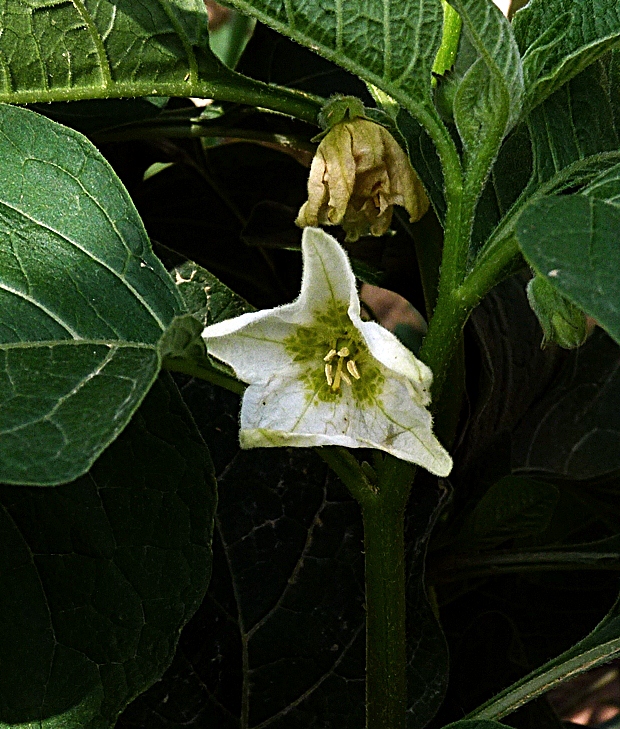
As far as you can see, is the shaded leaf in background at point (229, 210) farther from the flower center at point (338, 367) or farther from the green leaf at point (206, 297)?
the flower center at point (338, 367)

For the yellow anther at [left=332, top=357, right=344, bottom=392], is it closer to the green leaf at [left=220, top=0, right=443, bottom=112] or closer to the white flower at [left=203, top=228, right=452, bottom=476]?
the white flower at [left=203, top=228, right=452, bottom=476]

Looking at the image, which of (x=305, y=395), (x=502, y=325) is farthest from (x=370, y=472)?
(x=502, y=325)

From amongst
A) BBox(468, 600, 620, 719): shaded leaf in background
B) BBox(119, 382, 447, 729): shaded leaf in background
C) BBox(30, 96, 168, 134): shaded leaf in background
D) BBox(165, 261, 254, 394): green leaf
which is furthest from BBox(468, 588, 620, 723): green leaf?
BBox(30, 96, 168, 134): shaded leaf in background

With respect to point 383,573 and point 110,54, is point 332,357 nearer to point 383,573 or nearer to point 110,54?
point 383,573

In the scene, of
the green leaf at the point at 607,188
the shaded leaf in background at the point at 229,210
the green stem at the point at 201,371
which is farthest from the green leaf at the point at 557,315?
the shaded leaf in background at the point at 229,210

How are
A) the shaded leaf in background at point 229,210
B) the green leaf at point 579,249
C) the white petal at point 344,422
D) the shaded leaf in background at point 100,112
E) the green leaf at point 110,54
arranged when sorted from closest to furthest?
1. the green leaf at point 579,249
2. the white petal at point 344,422
3. the green leaf at point 110,54
4. the shaded leaf in background at point 100,112
5. the shaded leaf in background at point 229,210

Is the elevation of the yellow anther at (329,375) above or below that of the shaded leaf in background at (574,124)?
below

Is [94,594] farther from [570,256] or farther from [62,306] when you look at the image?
[570,256]
